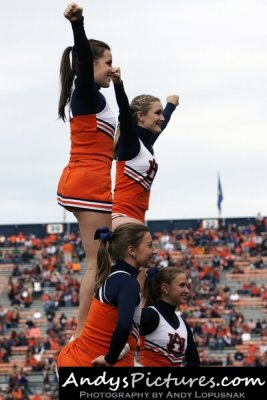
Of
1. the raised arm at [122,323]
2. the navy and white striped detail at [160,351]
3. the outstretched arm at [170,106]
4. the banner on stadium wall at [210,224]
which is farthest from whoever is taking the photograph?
the banner on stadium wall at [210,224]

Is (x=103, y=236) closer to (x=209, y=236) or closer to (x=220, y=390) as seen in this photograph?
(x=220, y=390)

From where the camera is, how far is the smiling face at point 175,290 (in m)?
6.96

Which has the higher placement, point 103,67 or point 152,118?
point 103,67

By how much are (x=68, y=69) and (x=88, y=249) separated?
118 cm

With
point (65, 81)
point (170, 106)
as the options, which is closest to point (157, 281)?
point (65, 81)

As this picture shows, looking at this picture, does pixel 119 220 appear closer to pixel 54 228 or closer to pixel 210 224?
pixel 210 224

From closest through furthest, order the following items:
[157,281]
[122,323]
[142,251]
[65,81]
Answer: [122,323], [142,251], [65,81], [157,281]

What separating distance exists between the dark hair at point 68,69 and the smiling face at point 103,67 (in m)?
0.03

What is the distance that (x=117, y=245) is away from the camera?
6.18 meters

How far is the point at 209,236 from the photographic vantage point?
35094 millimetres

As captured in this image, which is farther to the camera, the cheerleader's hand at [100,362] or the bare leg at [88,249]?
the bare leg at [88,249]

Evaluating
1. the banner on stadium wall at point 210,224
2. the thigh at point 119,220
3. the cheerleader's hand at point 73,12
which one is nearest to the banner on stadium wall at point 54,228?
the banner on stadium wall at point 210,224

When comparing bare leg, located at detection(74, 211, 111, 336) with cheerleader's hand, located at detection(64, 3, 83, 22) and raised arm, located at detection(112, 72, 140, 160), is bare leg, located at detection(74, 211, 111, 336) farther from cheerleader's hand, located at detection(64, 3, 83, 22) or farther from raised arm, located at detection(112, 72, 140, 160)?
cheerleader's hand, located at detection(64, 3, 83, 22)

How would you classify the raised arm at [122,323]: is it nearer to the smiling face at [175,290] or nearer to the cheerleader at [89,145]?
the cheerleader at [89,145]
